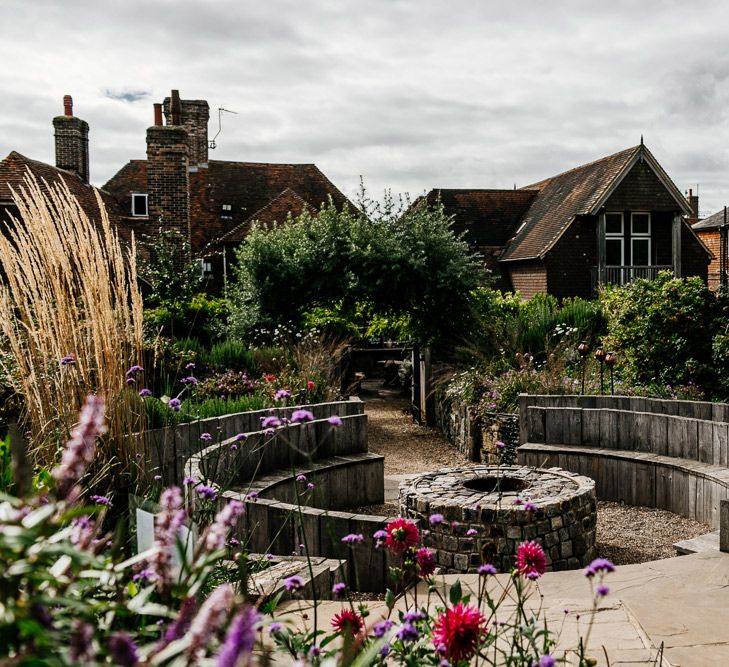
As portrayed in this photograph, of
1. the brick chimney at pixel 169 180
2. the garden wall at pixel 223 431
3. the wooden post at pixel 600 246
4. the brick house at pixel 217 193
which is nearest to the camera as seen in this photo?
the garden wall at pixel 223 431

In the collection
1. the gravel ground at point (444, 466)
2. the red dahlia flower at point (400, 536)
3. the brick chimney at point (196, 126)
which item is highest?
the brick chimney at point (196, 126)

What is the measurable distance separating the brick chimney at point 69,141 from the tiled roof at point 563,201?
1245 centimetres

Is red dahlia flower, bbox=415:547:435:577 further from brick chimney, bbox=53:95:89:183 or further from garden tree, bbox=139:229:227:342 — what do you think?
brick chimney, bbox=53:95:89:183

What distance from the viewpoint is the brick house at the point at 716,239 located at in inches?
1104

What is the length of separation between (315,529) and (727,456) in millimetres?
3893

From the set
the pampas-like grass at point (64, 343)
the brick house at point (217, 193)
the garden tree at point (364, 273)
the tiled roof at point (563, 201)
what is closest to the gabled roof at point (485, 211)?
the tiled roof at point (563, 201)

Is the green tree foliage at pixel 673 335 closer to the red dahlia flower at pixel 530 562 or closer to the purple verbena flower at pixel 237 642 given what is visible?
the red dahlia flower at pixel 530 562

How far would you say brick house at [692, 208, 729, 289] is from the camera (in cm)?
2805

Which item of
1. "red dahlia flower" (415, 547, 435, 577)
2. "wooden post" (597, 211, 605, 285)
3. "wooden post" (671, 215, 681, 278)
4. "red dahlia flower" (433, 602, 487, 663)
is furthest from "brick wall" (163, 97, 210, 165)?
"red dahlia flower" (433, 602, 487, 663)

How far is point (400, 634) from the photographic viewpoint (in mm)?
1648

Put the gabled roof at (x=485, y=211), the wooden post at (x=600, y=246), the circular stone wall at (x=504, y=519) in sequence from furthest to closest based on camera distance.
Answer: the gabled roof at (x=485, y=211), the wooden post at (x=600, y=246), the circular stone wall at (x=504, y=519)

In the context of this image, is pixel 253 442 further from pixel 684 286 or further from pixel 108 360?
pixel 684 286

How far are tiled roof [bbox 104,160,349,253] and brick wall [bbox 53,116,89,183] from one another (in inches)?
73.0

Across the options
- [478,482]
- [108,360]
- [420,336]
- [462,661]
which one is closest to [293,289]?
[420,336]
